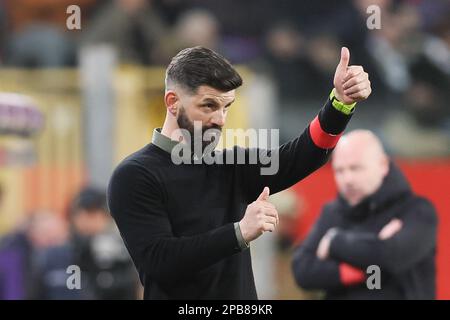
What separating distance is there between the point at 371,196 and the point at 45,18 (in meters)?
7.35

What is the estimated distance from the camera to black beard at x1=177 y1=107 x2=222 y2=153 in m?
4.17

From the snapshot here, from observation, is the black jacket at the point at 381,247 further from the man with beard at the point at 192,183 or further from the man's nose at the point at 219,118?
the man's nose at the point at 219,118

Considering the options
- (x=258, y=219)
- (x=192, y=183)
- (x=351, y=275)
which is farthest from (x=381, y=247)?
(x=258, y=219)

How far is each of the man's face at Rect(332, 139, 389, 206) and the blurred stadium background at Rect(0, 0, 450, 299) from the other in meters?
2.10

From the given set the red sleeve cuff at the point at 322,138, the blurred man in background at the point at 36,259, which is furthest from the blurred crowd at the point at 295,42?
the red sleeve cuff at the point at 322,138

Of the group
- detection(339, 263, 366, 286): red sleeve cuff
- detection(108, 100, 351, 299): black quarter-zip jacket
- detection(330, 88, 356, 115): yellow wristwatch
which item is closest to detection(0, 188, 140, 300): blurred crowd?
detection(339, 263, 366, 286): red sleeve cuff

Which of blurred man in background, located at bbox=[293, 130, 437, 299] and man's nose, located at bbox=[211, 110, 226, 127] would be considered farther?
blurred man in background, located at bbox=[293, 130, 437, 299]

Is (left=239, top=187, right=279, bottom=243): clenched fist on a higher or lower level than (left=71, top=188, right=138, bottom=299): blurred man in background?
lower

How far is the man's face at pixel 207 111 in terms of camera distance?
4.16 m

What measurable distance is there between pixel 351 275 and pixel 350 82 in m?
1.94

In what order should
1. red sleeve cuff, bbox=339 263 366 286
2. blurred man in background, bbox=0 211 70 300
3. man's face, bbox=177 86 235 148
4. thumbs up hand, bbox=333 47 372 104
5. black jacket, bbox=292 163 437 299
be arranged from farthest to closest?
blurred man in background, bbox=0 211 70 300
red sleeve cuff, bbox=339 263 366 286
black jacket, bbox=292 163 437 299
man's face, bbox=177 86 235 148
thumbs up hand, bbox=333 47 372 104

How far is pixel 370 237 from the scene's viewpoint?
5.83 meters

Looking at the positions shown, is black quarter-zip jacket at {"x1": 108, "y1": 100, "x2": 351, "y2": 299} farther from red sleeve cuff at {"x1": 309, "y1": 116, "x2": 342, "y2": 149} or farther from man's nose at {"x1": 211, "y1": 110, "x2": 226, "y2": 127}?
man's nose at {"x1": 211, "y1": 110, "x2": 226, "y2": 127}

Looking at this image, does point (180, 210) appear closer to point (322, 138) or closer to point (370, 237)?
point (322, 138)
